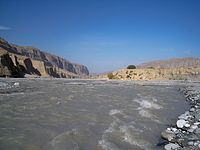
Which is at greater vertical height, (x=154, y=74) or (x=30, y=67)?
(x=30, y=67)

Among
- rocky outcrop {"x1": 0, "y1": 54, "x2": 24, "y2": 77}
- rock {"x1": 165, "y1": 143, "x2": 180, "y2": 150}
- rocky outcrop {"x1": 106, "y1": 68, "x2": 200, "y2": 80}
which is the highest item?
rocky outcrop {"x1": 0, "y1": 54, "x2": 24, "y2": 77}

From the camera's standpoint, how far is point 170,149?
7.84m

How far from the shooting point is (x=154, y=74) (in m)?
88.6

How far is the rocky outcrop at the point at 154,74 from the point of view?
3433 inches

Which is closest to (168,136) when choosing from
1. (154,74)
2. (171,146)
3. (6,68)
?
(171,146)

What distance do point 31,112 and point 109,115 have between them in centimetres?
376

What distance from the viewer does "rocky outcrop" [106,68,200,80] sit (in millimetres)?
87188

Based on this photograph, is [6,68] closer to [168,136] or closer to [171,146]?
[168,136]

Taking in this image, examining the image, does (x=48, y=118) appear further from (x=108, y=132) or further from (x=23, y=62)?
(x=23, y=62)

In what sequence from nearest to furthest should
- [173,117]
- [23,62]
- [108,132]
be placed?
[108,132] < [173,117] < [23,62]

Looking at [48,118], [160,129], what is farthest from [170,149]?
[48,118]

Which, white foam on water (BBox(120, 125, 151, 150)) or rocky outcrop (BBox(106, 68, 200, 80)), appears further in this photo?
rocky outcrop (BBox(106, 68, 200, 80))

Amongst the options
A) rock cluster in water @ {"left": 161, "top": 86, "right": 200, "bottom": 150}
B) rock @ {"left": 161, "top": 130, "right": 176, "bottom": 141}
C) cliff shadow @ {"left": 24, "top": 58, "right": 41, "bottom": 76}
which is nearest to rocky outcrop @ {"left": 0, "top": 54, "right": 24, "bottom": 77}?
cliff shadow @ {"left": 24, "top": 58, "right": 41, "bottom": 76}

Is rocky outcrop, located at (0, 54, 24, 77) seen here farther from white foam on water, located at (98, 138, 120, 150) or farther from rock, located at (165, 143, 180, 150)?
rock, located at (165, 143, 180, 150)
